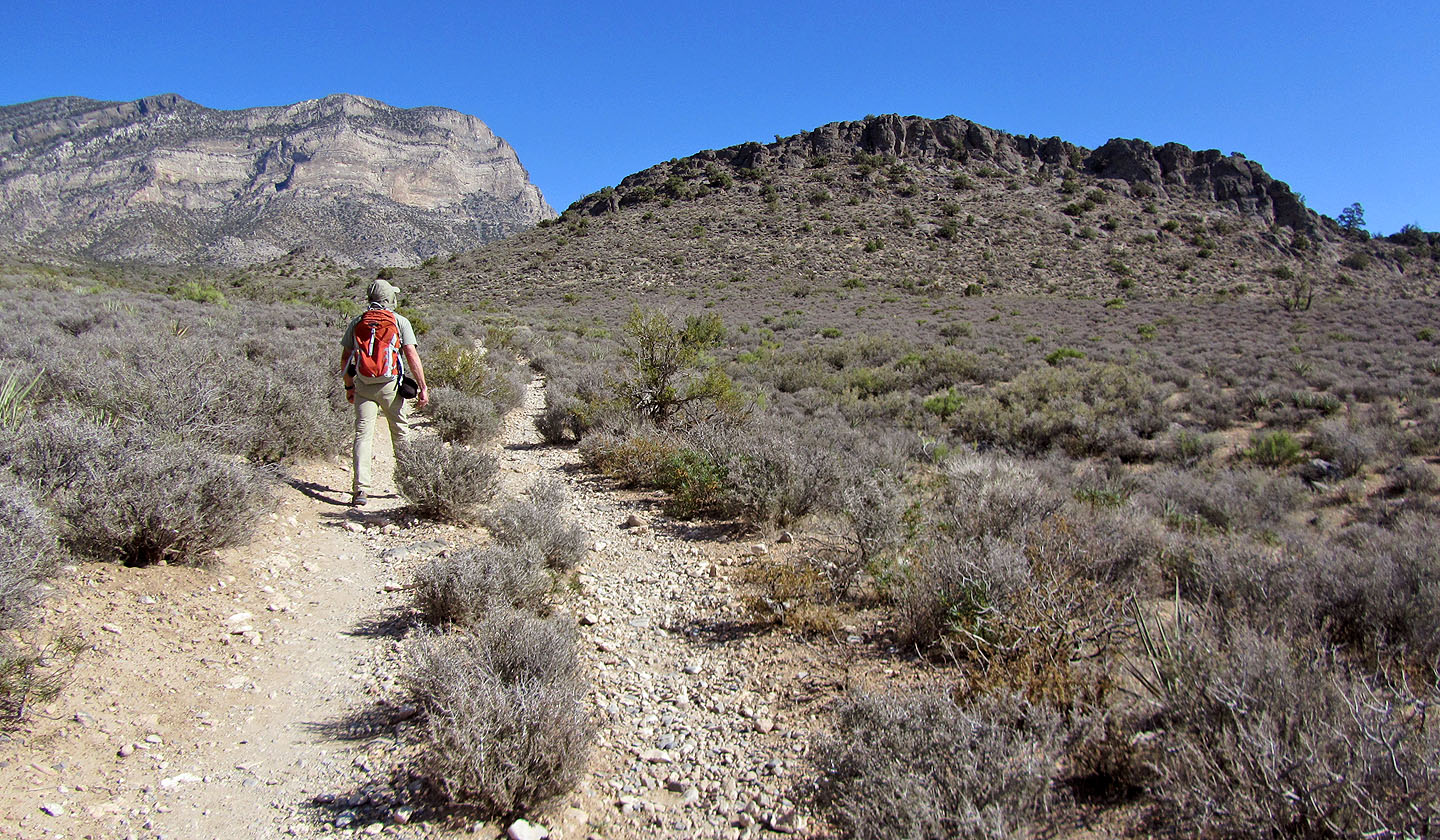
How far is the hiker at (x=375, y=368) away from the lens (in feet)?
17.7

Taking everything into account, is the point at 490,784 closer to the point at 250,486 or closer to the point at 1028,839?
the point at 1028,839

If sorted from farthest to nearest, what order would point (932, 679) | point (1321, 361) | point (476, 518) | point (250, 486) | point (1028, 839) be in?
point (1321, 361), point (476, 518), point (250, 486), point (932, 679), point (1028, 839)

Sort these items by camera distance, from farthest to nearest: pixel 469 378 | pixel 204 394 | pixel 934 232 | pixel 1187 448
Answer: pixel 934 232
pixel 469 378
pixel 1187 448
pixel 204 394

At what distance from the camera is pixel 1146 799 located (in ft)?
6.89

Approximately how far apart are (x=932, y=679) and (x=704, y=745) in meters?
1.03

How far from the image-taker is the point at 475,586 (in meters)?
3.44

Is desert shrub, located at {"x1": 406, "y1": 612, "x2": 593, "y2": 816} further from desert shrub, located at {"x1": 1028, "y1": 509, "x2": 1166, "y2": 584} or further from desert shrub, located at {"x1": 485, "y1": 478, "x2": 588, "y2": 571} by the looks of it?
desert shrub, located at {"x1": 1028, "y1": 509, "x2": 1166, "y2": 584}

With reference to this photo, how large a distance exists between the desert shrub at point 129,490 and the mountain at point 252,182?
59420 mm

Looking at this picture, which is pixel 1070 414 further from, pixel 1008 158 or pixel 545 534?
pixel 1008 158

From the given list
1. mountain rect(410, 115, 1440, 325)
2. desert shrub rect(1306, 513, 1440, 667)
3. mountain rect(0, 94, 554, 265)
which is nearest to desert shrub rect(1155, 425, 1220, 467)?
desert shrub rect(1306, 513, 1440, 667)

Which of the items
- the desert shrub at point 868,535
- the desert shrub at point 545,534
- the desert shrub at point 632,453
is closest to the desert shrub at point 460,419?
the desert shrub at point 632,453

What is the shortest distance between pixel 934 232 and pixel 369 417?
44.9 meters

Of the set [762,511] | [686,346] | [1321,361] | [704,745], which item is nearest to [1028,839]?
[704,745]

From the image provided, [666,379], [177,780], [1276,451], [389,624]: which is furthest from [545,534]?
[1276,451]
